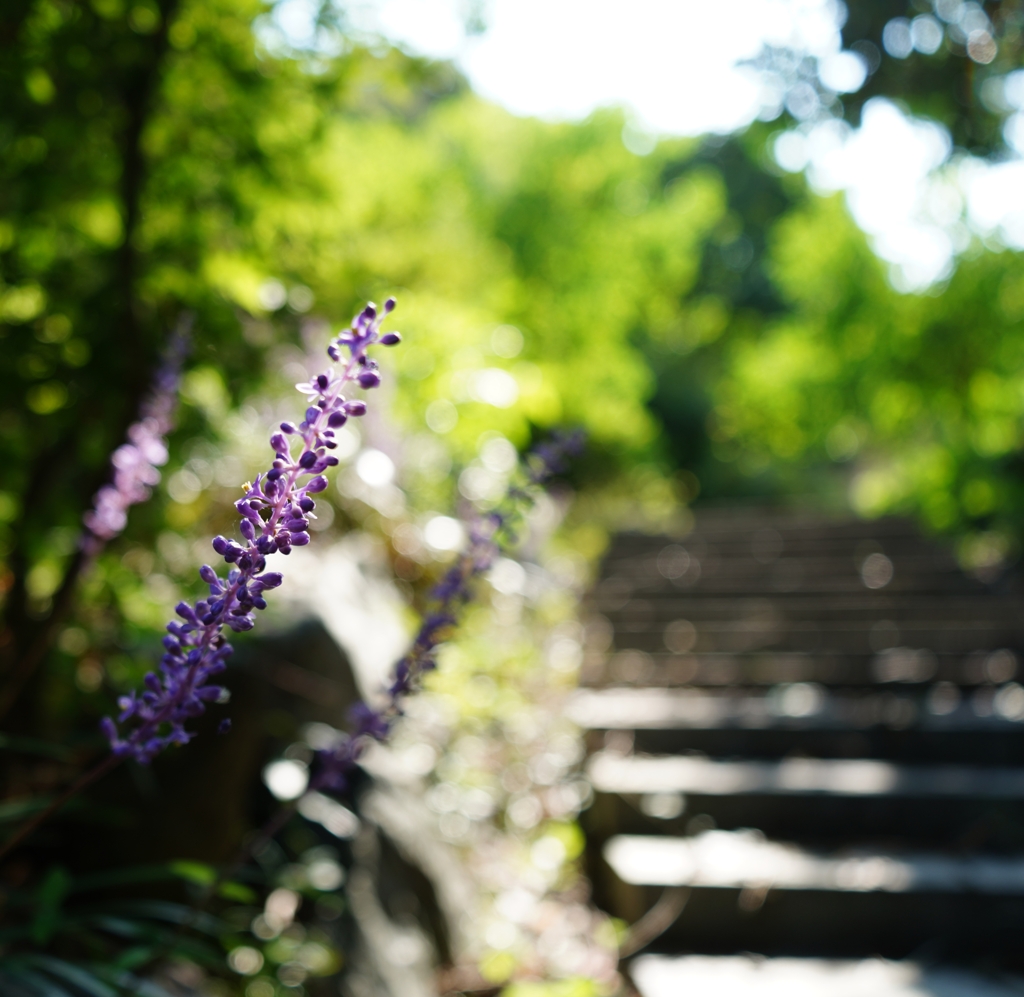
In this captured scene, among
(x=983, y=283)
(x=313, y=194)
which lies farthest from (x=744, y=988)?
(x=983, y=283)

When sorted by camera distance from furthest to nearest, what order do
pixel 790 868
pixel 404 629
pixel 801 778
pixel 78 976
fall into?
pixel 404 629 → pixel 801 778 → pixel 790 868 → pixel 78 976

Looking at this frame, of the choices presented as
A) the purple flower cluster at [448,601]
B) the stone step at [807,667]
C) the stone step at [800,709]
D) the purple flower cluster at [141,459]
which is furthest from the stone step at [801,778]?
the purple flower cluster at [141,459]

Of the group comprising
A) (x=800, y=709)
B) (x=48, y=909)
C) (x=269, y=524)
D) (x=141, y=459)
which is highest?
(x=800, y=709)

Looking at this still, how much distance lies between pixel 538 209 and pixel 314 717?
1272cm

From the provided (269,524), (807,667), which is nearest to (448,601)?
(269,524)

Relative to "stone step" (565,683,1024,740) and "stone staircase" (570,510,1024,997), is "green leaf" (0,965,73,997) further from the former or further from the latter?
"stone step" (565,683,1024,740)

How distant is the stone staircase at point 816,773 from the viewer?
93.3 inches

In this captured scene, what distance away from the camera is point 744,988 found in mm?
2143

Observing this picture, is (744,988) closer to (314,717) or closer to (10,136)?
(314,717)

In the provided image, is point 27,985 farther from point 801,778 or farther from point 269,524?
point 801,778

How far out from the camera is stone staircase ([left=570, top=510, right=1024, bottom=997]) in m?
2.37

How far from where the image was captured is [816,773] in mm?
3016

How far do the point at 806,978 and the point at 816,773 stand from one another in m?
0.94

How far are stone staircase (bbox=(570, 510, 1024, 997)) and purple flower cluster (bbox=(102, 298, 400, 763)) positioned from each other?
1996 mm
